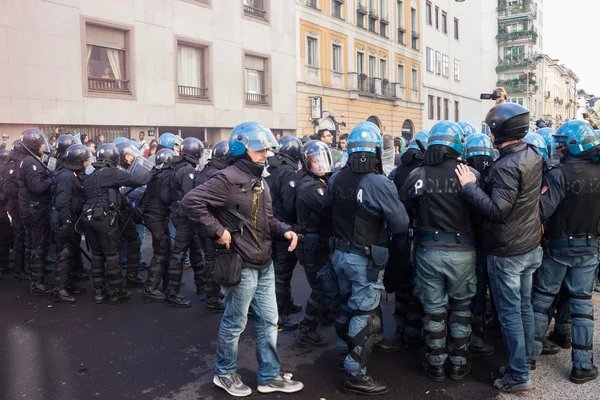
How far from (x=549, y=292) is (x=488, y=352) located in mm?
859

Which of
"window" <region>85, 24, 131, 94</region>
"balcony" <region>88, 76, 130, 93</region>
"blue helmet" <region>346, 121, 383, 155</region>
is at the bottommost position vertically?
"blue helmet" <region>346, 121, 383, 155</region>

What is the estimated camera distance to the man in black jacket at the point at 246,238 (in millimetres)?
4031

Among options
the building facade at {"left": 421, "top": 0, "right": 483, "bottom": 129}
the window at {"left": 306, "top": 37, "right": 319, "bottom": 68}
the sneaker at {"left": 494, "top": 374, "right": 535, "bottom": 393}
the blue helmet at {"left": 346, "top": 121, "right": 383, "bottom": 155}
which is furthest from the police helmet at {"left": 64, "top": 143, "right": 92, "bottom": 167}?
the building facade at {"left": 421, "top": 0, "right": 483, "bottom": 129}

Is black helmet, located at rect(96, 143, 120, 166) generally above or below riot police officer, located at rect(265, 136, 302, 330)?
above

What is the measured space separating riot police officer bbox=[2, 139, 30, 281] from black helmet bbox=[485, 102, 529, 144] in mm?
7036

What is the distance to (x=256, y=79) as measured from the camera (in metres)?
22.1

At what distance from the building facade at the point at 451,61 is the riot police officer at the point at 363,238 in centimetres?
3436

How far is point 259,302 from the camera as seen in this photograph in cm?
427

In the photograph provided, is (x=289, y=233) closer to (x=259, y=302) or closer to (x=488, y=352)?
(x=259, y=302)

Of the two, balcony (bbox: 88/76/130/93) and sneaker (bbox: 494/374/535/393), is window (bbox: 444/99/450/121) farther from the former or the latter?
sneaker (bbox: 494/374/535/393)

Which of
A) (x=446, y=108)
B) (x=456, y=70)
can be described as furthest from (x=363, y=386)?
(x=456, y=70)

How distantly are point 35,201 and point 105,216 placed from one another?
1.68 metres

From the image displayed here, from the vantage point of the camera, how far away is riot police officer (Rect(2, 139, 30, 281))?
8.18m

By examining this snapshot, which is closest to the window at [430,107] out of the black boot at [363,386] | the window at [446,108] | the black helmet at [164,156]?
the window at [446,108]
